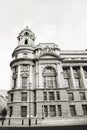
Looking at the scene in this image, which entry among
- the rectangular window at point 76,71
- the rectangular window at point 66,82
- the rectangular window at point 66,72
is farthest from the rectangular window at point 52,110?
the rectangular window at point 76,71

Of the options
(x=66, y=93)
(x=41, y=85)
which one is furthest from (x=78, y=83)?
(x=41, y=85)

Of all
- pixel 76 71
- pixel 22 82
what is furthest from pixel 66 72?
pixel 22 82

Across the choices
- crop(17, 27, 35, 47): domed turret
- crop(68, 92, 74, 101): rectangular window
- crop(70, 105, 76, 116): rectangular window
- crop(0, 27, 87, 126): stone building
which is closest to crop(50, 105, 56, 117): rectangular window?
crop(0, 27, 87, 126): stone building

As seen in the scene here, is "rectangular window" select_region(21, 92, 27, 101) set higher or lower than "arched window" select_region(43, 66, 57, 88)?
lower

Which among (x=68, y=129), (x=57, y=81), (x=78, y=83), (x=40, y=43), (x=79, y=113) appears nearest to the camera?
(x=68, y=129)

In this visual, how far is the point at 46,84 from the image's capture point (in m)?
34.5

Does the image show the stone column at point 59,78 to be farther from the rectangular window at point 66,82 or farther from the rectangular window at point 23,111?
the rectangular window at point 23,111

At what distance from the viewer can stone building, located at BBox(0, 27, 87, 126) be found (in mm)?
30391

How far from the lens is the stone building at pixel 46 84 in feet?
99.7

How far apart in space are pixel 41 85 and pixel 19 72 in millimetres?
7395

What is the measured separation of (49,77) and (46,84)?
246cm

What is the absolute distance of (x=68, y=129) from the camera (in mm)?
5652

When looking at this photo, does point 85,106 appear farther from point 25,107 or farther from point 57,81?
point 25,107

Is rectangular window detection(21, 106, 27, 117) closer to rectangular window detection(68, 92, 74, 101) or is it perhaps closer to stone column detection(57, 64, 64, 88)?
stone column detection(57, 64, 64, 88)
